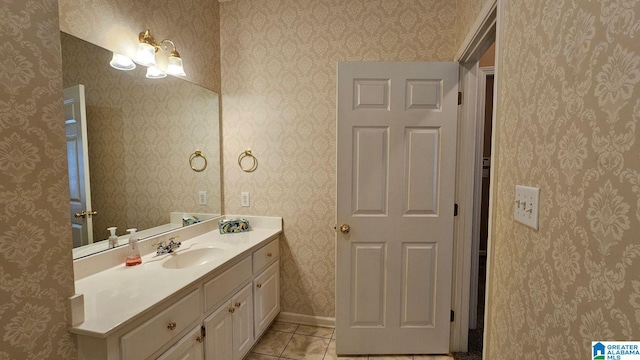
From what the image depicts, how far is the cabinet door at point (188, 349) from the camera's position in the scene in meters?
1.19

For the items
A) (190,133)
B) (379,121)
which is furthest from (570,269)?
(190,133)

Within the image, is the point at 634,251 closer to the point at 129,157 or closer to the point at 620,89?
the point at 620,89

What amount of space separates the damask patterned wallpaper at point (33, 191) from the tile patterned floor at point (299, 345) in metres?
1.31

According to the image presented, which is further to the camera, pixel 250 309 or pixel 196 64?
pixel 196 64

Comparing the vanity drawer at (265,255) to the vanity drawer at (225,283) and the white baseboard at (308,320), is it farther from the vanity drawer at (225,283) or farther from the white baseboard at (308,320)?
the white baseboard at (308,320)

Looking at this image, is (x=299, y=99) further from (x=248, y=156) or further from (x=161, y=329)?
(x=161, y=329)

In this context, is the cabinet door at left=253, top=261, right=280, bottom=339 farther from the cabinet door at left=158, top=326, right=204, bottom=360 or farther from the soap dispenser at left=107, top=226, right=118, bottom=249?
the soap dispenser at left=107, top=226, right=118, bottom=249

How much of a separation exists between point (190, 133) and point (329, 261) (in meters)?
1.48

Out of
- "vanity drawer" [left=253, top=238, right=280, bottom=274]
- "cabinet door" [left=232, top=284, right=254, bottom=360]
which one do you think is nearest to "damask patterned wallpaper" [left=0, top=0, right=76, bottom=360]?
"cabinet door" [left=232, top=284, right=254, bottom=360]

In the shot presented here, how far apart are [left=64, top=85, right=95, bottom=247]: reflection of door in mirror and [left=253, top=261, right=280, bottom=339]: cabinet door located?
1.00m

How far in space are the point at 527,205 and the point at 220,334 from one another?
1575 mm

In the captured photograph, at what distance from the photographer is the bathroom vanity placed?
99cm

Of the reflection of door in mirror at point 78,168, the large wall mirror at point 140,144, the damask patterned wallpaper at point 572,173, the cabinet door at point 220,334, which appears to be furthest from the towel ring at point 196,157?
the damask patterned wallpaper at point 572,173

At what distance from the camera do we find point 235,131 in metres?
2.31
